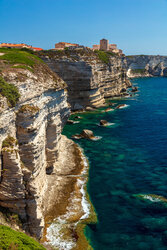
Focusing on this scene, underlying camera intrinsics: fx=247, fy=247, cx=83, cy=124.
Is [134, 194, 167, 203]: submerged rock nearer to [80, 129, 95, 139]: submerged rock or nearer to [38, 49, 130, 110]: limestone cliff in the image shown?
[80, 129, 95, 139]: submerged rock

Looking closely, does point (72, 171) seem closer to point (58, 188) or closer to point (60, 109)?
point (58, 188)

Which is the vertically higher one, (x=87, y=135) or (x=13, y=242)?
(x=87, y=135)

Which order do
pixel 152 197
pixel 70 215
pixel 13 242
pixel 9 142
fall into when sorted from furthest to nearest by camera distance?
1. pixel 152 197
2. pixel 70 215
3. pixel 9 142
4. pixel 13 242

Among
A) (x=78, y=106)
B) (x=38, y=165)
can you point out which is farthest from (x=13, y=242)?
(x=78, y=106)

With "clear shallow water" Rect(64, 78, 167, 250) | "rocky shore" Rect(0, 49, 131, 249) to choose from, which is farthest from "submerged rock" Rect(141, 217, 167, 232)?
"rocky shore" Rect(0, 49, 131, 249)

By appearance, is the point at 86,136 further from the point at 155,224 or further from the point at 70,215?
the point at 155,224

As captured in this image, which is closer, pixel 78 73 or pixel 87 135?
pixel 87 135
